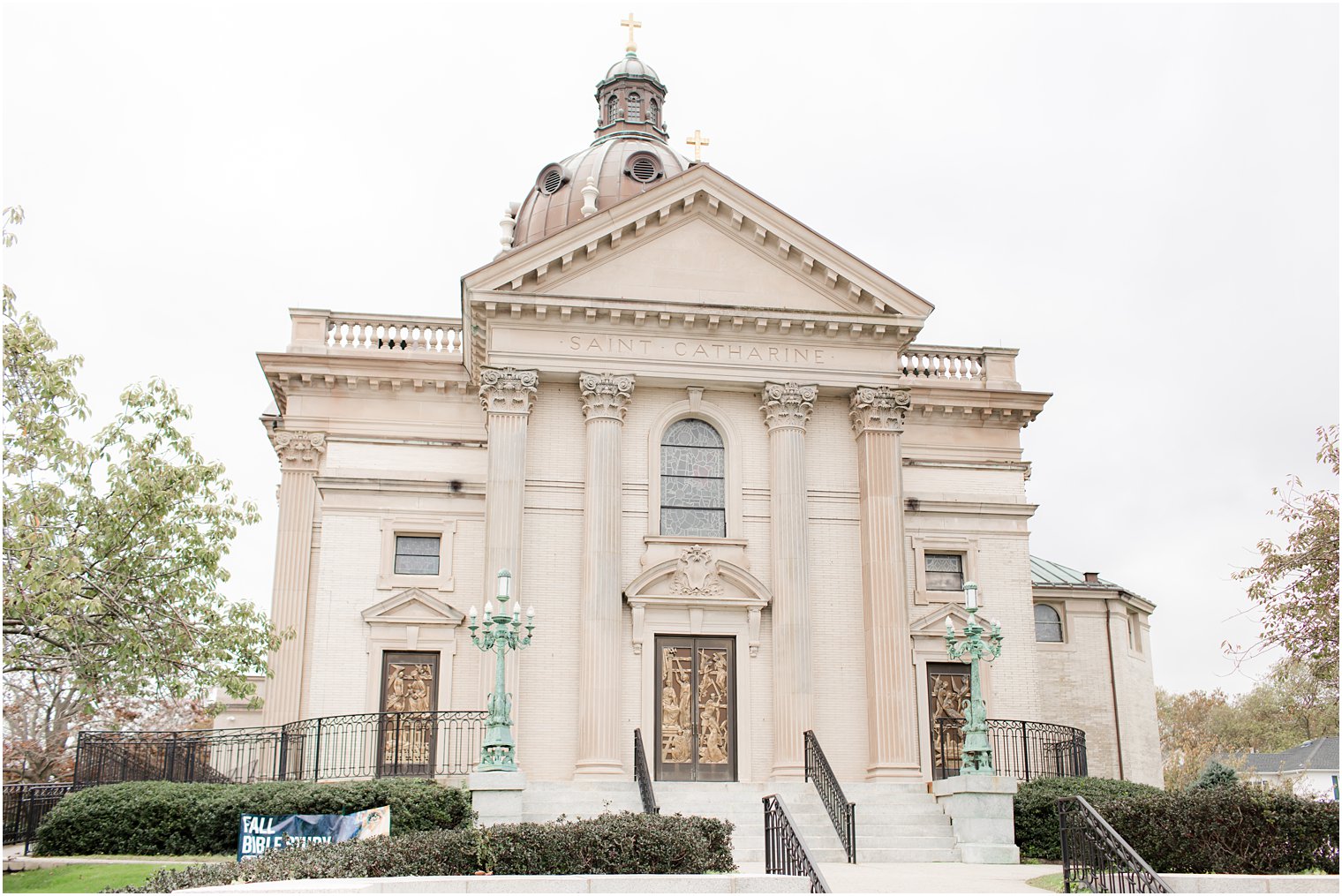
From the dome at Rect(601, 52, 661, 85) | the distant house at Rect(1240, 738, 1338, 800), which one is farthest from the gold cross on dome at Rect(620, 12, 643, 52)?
the distant house at Rect(1240, 738, 1338, 800)

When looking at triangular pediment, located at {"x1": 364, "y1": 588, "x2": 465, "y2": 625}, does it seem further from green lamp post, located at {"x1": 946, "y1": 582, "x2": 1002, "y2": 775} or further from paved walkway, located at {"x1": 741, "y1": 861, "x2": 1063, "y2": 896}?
green lamp post, located at {"x1": 946, "y1": 582, "x2": 1002, "y2": 775}

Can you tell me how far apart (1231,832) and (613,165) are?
100 feet

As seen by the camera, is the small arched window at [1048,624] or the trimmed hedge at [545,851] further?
the small arched window at [1048,624]

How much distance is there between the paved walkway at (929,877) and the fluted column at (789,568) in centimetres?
472

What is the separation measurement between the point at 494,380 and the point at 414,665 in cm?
637

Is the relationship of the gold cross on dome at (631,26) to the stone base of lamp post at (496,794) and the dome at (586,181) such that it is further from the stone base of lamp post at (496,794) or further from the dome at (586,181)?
the stone base of lamp post at (496,794)

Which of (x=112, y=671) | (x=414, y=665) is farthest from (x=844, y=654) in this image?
(x=112, y=671)

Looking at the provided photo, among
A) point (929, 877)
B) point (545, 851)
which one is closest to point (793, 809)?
point (929, 877)

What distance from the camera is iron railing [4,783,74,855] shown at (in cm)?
2511

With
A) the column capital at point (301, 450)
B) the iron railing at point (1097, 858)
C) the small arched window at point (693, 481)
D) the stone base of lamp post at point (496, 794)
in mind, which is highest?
the column capital at point (301, 450)

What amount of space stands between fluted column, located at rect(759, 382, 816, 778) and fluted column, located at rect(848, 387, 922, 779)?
1.38 metres

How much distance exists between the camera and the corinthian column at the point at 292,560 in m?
29.3

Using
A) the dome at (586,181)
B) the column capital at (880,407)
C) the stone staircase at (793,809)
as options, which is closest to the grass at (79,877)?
the stone staircase at (793,809)

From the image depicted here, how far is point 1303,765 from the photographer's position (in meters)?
70.2
